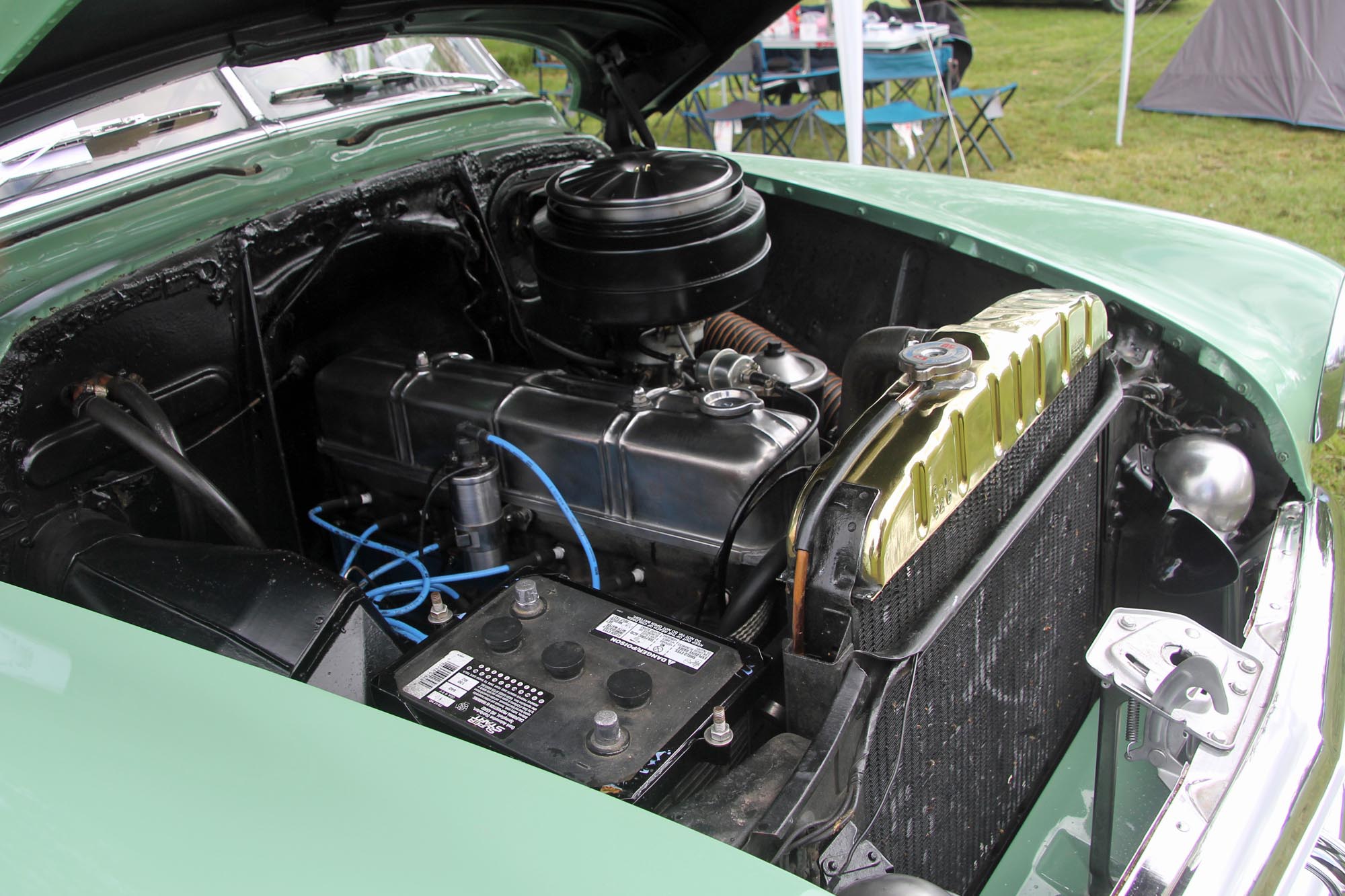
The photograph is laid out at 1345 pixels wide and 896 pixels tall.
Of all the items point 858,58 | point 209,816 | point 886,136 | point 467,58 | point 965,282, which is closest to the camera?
point 209,816

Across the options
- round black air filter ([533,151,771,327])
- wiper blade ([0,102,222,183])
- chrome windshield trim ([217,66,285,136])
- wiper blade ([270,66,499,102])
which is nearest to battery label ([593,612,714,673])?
round black air filter ([533,151,771,327])

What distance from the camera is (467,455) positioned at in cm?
166

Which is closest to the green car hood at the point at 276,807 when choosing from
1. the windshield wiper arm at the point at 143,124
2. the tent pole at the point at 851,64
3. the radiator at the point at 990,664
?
the radiator at the point at 990,664

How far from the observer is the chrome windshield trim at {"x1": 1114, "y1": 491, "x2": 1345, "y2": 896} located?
1022 millimetres

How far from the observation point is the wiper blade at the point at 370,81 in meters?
2.14

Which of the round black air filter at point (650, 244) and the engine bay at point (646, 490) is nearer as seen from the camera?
the engine bay at point (646, 490)

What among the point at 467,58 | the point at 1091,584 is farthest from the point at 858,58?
Answer: the point at 1091,584

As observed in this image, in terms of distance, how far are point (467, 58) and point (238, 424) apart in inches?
47.1

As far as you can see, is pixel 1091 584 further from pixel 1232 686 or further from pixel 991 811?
pixel 1232 686

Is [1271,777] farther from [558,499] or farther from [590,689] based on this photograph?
[558,499]

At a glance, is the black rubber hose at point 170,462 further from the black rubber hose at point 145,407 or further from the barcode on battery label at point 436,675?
the barcode on battery label at point 436,675

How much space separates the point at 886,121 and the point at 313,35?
579 cm

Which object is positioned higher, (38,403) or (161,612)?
(38,403)

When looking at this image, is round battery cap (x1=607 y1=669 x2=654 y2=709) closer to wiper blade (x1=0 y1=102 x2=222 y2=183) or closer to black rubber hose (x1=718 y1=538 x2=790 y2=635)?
black rubber hose (x1=718 y1=538 x2=790 y2=635)
